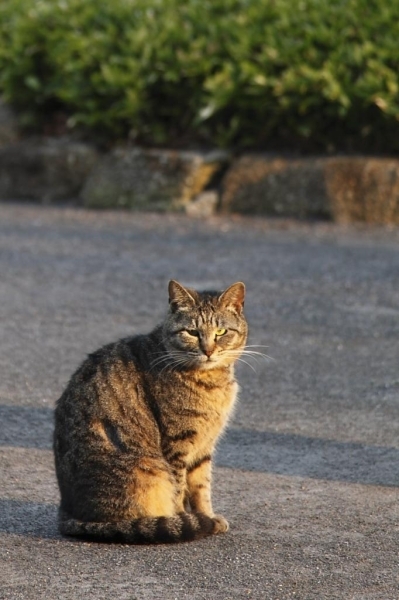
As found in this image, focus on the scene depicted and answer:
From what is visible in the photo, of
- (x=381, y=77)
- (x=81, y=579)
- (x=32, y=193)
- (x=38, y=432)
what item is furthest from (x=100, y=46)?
(x=81, y=579)

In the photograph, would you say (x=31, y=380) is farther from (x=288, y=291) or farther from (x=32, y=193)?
(x=32, y=193)

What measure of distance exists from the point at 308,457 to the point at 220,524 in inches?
49.3

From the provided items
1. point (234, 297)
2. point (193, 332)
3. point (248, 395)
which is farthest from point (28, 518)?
point (248, 395)

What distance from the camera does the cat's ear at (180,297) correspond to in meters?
5.06

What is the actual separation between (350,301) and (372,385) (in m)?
2.09

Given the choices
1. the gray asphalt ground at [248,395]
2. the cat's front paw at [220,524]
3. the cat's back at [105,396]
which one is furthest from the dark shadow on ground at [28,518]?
the cat's front paw at [220,524]

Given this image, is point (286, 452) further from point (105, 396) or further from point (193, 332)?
point (105, 396)

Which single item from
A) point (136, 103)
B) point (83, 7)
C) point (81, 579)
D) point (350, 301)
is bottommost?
point (81, 579)

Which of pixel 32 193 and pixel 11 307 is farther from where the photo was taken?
pixel 32 193

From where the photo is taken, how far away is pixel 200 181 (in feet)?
40.3

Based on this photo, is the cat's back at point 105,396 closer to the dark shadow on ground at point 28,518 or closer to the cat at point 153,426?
the cat at point 153,426

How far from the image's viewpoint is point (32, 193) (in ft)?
43.7

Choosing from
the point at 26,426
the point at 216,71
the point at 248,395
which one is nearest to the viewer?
the point at 26,426

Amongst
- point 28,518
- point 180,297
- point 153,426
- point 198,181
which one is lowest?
point 28,518
